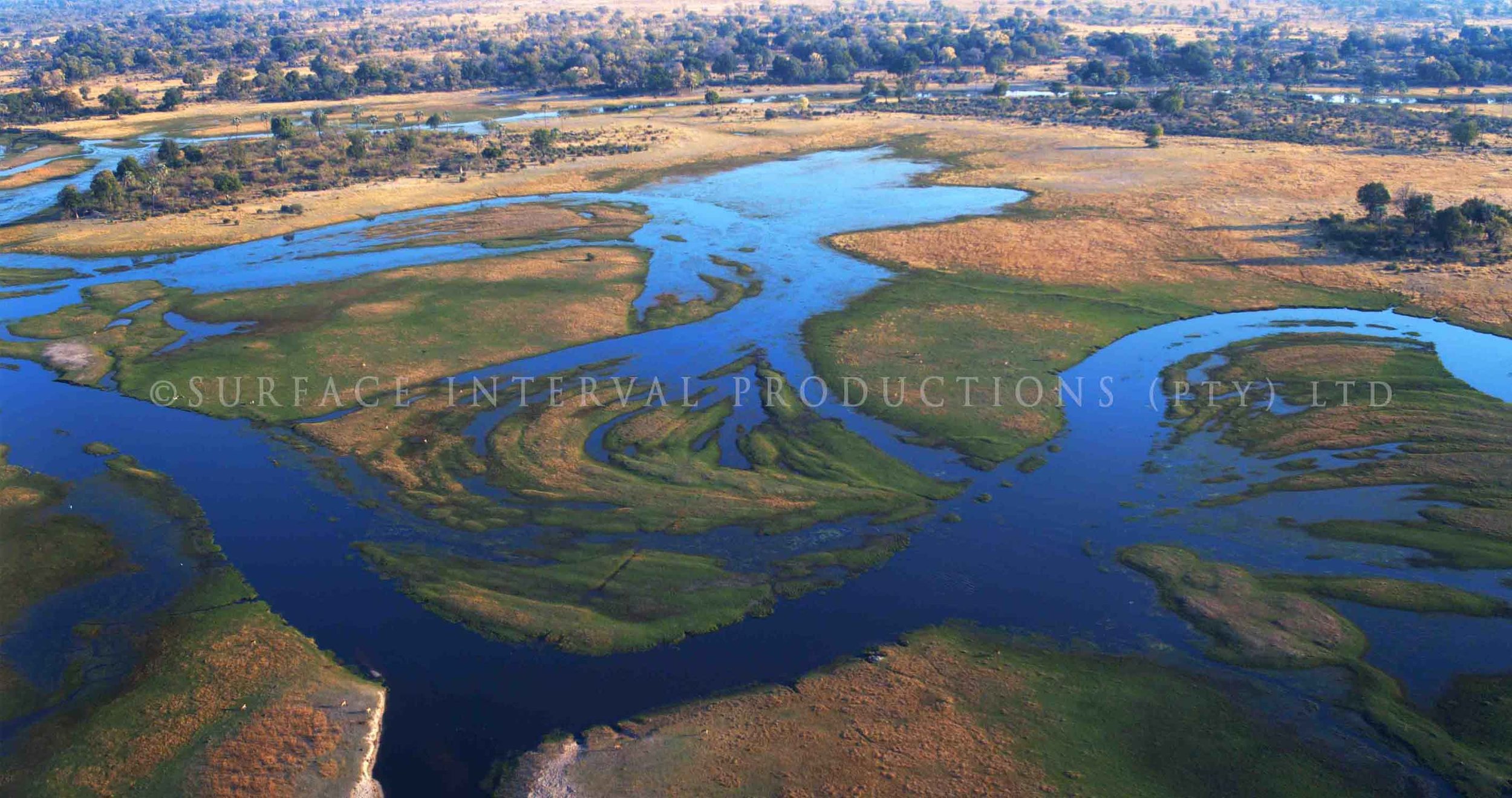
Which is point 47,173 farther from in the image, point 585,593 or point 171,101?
point 585,593

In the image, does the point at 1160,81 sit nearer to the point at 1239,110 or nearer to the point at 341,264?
the point at 1239,110

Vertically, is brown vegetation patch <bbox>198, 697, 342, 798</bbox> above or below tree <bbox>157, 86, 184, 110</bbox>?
below

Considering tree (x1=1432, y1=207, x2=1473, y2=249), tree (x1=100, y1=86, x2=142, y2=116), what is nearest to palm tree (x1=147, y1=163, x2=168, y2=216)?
tree (x1=100, y1=86, x2=142, y2=116)

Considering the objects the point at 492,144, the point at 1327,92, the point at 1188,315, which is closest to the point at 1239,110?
the point at 1327,92

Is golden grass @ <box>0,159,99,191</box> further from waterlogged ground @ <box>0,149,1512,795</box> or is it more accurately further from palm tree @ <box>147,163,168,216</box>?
waterlogged ground @ <box>0,149,1512,795</box>

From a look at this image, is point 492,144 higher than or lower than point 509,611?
higher

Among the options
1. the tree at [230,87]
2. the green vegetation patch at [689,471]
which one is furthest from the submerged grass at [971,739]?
the tree at [230,87]
